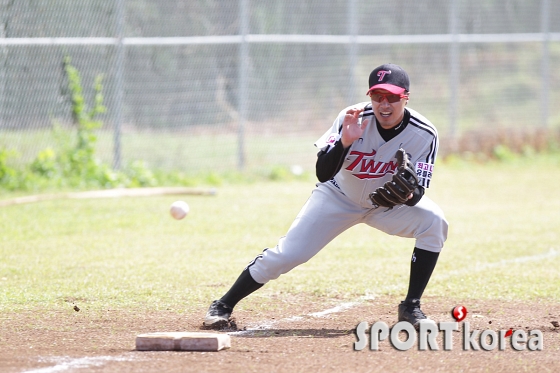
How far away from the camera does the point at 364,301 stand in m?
6.52

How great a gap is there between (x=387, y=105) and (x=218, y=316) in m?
1.78

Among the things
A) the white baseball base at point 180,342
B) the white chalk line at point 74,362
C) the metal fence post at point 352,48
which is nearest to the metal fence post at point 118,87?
the metal fence post at point 352,48

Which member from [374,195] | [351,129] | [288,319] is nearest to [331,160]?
[351,129]

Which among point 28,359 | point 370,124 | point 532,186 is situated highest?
point 532,186

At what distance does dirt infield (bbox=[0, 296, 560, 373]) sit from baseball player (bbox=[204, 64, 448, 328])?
354 millimetres

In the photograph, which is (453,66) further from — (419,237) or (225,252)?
(419,237)

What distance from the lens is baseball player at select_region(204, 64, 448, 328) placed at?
17.7ft

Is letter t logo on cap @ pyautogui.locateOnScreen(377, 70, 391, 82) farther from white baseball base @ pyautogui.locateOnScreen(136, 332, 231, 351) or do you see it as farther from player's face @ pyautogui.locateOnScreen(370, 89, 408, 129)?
white baseball base @ pyautogui.locateOnScreen(136, 332, 231, 351)

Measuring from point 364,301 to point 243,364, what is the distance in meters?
2.08

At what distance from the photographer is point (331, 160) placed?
5305 millimetres

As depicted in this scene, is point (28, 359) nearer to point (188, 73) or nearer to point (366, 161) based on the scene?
point (366, 161)

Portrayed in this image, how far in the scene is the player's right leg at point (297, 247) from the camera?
219 inches

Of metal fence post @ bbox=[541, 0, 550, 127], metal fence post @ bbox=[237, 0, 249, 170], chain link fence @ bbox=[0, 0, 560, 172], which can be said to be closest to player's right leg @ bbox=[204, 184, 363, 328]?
chain link fence @ bbox=[0, 0, 560, 172]

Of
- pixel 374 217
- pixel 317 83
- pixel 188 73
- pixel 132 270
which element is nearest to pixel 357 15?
pixel 317 83
